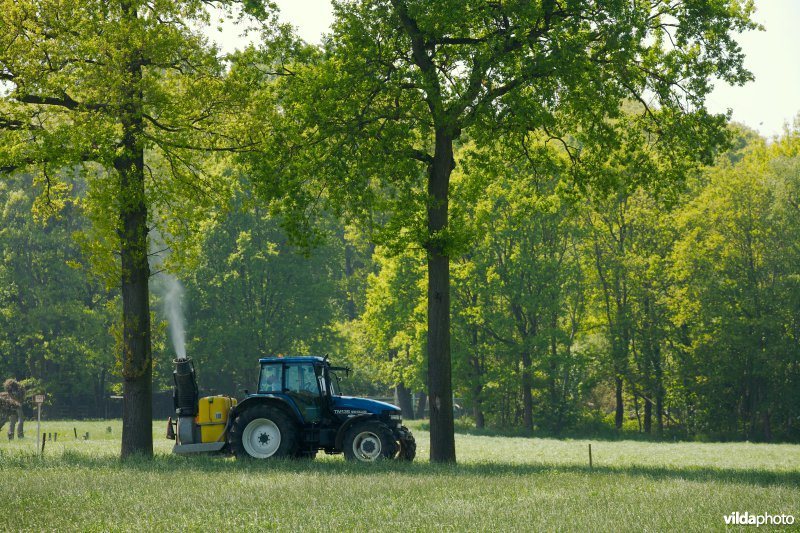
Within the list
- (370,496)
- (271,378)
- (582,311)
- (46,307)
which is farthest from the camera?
(46,307)

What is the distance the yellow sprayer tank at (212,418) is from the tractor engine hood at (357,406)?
9.03 feet

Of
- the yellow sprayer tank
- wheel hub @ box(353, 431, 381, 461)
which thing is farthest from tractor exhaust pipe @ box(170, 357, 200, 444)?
wheel hub @ box(353, 431, 381, 461)

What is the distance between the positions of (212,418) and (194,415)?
1.37ft

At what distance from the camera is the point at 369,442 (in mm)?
21328

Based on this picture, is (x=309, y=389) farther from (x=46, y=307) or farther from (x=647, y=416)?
(x=46, y=307)

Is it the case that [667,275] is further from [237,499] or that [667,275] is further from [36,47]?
[237,499]

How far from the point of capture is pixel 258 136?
24391 millimetres

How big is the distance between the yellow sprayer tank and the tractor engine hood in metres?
2.75

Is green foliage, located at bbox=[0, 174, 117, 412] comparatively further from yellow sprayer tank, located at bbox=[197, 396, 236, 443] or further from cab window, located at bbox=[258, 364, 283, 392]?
cab window, located at bbox=[258, 364, 283, 392]

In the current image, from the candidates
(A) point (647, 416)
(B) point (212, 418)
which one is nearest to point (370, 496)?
(B) point (212, 418)

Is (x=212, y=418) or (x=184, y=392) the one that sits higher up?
(x=184, y=392)

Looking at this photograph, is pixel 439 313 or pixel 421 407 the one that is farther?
pixel 421 407

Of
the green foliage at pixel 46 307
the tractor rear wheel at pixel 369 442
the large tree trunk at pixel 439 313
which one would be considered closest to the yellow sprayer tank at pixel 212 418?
the tractor rear wheel at pixel 369 442

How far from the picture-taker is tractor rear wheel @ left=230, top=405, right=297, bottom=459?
2159 cm
